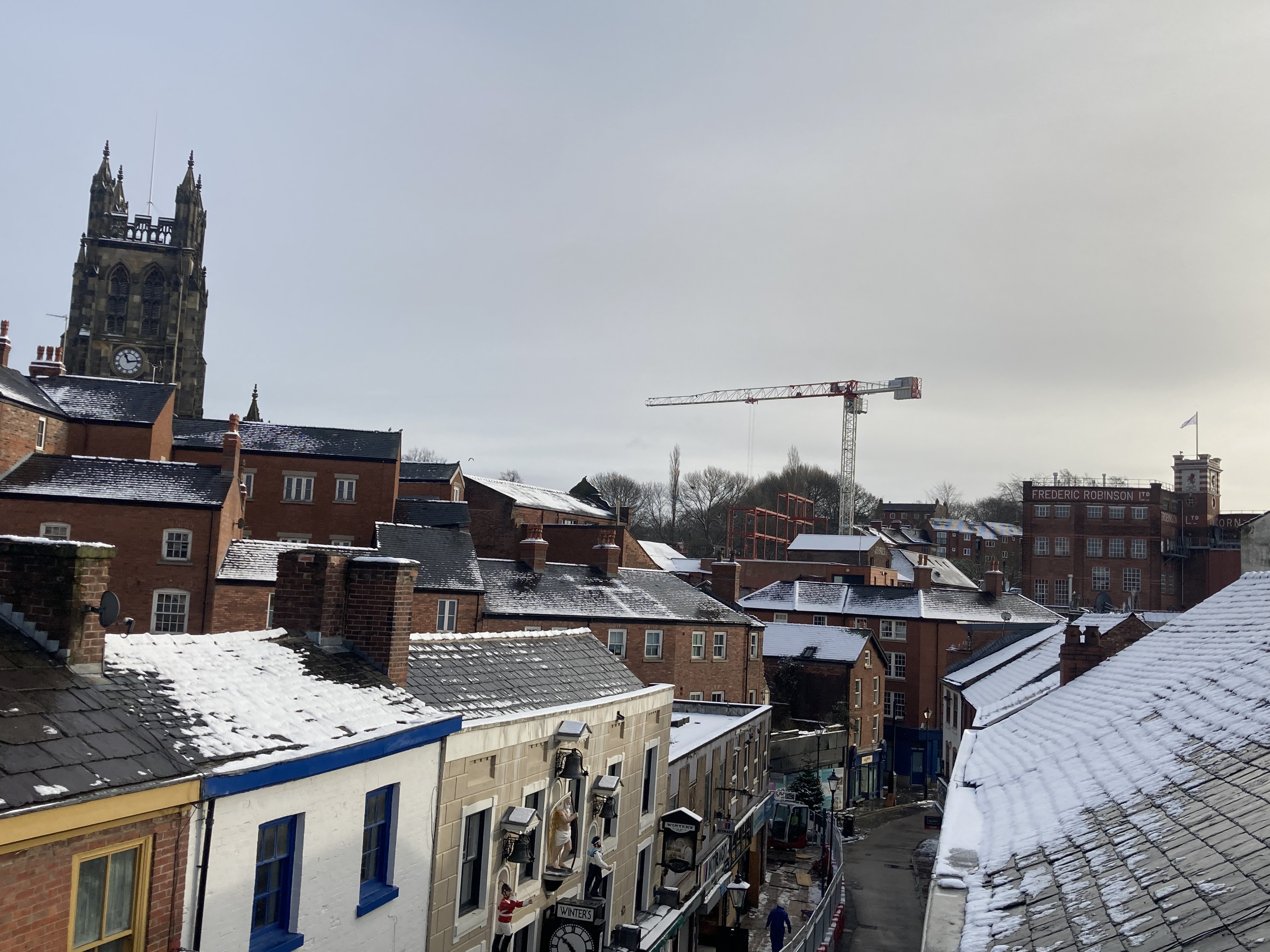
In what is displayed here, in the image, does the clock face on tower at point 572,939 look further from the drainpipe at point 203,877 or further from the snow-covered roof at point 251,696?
the drainpipe at point 203,877

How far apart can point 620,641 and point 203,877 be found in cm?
3372

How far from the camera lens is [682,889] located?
2298 cm

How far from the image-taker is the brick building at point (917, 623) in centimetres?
5391

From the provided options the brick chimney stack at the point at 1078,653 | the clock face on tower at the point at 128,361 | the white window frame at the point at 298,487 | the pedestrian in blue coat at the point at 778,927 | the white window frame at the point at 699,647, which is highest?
the clock face on tower at the point at 128,361

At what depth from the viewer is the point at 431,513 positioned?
161ft

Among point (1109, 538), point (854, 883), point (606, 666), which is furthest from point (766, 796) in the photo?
point (1109, 538)

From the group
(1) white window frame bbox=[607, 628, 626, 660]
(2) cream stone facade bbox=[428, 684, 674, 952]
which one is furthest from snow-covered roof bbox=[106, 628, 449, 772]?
(1) white window frame bbox=[607, 628, 626, 660]

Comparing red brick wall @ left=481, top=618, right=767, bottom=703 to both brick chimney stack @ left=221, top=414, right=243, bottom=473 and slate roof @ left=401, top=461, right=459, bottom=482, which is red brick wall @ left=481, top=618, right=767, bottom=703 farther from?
slate roof @ left=401, top=461, right=459, bottom=482

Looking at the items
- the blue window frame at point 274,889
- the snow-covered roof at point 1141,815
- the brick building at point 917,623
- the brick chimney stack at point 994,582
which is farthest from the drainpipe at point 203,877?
the brick chimney stack at point 994,582

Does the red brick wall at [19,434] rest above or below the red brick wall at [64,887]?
above

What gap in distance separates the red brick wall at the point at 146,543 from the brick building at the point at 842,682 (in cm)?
2766

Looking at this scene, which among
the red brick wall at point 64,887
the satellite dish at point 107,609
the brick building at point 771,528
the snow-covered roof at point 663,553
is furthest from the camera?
the brick building at point 771,528

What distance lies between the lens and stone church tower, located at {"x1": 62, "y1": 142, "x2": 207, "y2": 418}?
2682 inches

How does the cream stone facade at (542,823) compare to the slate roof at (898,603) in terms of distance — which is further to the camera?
the slate roof at (898,603)
